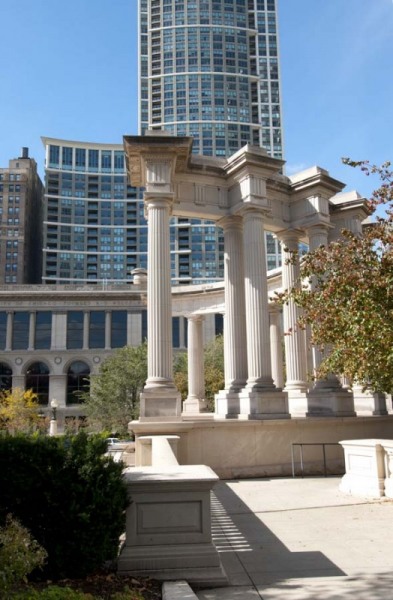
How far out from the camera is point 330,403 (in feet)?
78.5

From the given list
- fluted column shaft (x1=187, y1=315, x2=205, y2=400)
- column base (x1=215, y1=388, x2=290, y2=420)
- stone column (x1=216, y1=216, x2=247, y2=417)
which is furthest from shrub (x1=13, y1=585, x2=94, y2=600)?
fluted column shaft (x1=187, y1=315, x2=205, y2=400)

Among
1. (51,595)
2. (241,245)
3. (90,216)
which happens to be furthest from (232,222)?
(90,216)

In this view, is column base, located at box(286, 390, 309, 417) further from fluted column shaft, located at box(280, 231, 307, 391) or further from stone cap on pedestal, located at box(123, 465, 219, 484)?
stone cap on pedestal, located at box(123, 465, 219, 484)

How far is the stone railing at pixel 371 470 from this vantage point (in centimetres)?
1491

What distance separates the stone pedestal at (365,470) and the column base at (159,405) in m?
6.44

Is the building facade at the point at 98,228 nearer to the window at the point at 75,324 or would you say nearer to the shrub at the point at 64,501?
the window at the point at 75,324

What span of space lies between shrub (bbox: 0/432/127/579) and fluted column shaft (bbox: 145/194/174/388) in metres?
12.4

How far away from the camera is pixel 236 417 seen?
896 inches

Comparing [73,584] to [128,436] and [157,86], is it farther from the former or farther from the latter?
[157,86]

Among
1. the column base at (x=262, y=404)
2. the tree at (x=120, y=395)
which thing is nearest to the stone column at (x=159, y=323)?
the column base at (x=262, y=404)

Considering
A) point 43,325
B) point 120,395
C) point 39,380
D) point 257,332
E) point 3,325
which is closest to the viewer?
point 257,332

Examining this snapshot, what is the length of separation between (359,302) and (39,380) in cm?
9486

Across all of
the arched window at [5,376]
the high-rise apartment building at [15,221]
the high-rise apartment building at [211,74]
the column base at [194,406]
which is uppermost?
the high-rise apartment building at [211,74]

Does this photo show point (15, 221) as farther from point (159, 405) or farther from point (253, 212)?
point (159, 405)
